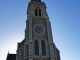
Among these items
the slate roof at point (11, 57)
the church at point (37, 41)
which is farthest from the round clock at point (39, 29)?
A: the slate roof at point (11, 57)

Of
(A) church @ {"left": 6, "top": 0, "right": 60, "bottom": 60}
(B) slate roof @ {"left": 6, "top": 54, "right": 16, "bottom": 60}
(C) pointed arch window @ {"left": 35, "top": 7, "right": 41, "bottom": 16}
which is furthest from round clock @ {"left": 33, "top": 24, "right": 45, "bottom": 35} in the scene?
(B) slate roof @ {"left": 6, "top": 54, "right": 16, "bottom": 60}

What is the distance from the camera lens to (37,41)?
98.0ft

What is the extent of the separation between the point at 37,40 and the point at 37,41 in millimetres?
241

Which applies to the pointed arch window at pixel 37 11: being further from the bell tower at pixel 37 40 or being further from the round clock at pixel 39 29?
the round clock at pixel 39 29

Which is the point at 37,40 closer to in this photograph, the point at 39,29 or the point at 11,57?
the point at 39,29

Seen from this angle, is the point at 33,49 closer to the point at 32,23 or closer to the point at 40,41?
the point at 40,41

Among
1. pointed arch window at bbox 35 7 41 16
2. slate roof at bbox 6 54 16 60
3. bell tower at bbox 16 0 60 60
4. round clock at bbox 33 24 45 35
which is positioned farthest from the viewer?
pointed arch window at bbox 35 7 41 16

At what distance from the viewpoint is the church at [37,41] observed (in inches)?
1077

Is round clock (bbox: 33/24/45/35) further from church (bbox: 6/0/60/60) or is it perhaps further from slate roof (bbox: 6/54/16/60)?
slate roof (bbox: 6/54/16/60)

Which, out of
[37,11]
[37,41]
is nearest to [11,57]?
[37,41]

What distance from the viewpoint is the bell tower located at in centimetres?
2730

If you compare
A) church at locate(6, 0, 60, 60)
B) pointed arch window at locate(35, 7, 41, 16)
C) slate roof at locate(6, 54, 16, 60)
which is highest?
pointed arch window at locate(35, 7, 41, 16)

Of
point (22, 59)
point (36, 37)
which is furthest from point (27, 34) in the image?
point (22, 59)

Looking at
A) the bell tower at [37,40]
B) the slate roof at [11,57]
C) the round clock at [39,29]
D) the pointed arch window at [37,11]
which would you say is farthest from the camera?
the pointed arch window at [37,11]
